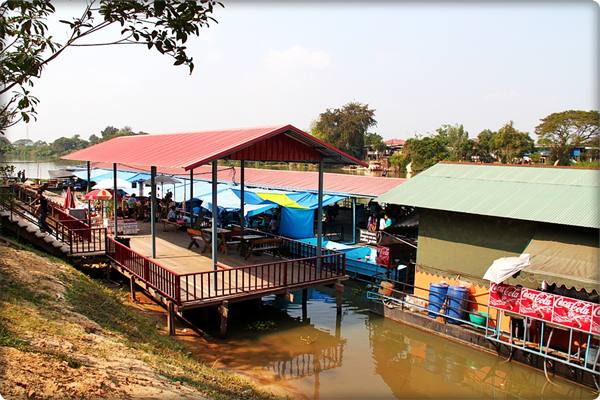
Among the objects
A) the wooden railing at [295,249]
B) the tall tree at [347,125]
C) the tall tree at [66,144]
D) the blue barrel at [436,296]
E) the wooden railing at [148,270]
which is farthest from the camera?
the tall tree at [66,144]

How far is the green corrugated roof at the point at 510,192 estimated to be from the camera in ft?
37.1

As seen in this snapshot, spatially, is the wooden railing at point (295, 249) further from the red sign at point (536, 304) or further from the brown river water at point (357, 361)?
the red sign at point (536, 304)

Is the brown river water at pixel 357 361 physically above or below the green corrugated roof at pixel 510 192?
below

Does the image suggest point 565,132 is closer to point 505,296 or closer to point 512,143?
point 512,143

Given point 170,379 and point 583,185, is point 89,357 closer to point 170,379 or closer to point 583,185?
point 170,379

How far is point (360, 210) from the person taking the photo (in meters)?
28.8

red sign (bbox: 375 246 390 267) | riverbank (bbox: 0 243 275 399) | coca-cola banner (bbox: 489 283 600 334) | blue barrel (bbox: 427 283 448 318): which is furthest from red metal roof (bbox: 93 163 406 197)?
coca-cola banner (bbox: 489 283 600 334)

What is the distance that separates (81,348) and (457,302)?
9.42 metres

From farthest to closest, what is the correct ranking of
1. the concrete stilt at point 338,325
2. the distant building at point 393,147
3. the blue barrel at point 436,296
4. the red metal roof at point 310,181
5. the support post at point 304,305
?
the distant building at point 393,147 < the red metal roof at point 310,181 < the support post at point 304,305 < the concrete stilt at point 338,325 < the blue barrel at point 436,296

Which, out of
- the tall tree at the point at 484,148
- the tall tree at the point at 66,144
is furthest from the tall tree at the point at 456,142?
the tall tree at the point at 66,144

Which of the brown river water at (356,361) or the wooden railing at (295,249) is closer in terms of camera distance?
the brown river water at (356,361)

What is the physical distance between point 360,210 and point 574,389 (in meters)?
19.0

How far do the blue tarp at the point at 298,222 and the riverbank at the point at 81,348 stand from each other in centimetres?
1153

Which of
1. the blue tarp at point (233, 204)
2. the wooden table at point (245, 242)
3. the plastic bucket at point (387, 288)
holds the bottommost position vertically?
the plastic bucket at point (387, 288)
